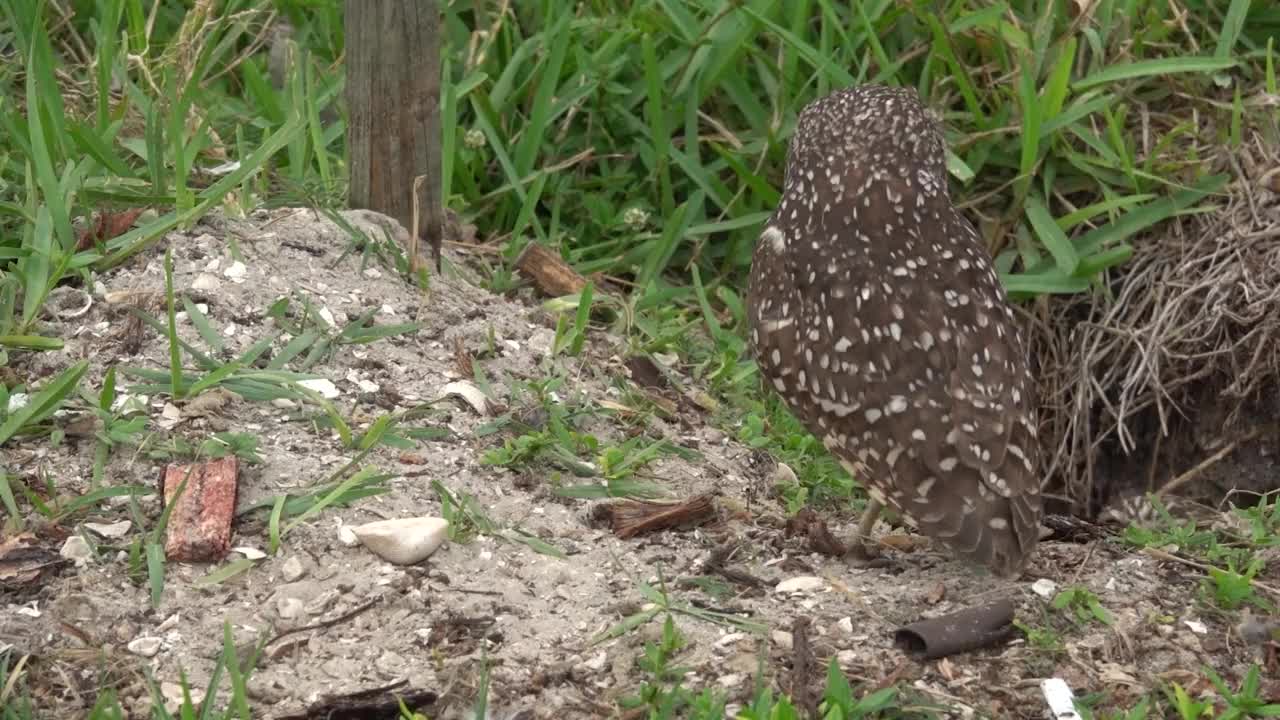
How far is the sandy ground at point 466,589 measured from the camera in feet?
11.6

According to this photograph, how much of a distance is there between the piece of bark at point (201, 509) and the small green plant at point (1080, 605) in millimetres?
1945

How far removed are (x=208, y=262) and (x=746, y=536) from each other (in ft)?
5.55

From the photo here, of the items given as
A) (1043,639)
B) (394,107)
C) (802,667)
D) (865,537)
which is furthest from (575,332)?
(1043,639)

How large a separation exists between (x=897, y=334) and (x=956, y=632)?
80 centimetres

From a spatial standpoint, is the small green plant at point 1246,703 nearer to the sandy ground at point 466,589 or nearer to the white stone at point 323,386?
the sandy ground at point 466,589

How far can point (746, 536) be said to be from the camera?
4258 mm

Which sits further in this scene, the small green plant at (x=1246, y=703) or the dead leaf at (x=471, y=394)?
the dead leaf at (x=471, y=394)

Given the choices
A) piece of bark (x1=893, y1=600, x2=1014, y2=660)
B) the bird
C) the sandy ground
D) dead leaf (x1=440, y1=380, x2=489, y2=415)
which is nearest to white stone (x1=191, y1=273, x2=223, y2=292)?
the sandy ground

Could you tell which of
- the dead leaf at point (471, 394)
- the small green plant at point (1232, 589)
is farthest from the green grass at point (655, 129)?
the small green plant at point (1232, 589)

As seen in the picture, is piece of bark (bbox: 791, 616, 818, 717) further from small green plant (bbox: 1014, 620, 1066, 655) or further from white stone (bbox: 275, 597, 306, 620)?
white stone (bbox: 275, 597, 306, 620)

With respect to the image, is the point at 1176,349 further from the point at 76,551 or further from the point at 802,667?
the point at 76,551

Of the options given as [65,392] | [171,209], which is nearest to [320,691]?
[65,392]

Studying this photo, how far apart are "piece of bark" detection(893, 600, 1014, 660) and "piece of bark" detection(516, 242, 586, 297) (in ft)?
6.22

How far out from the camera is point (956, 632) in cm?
374
